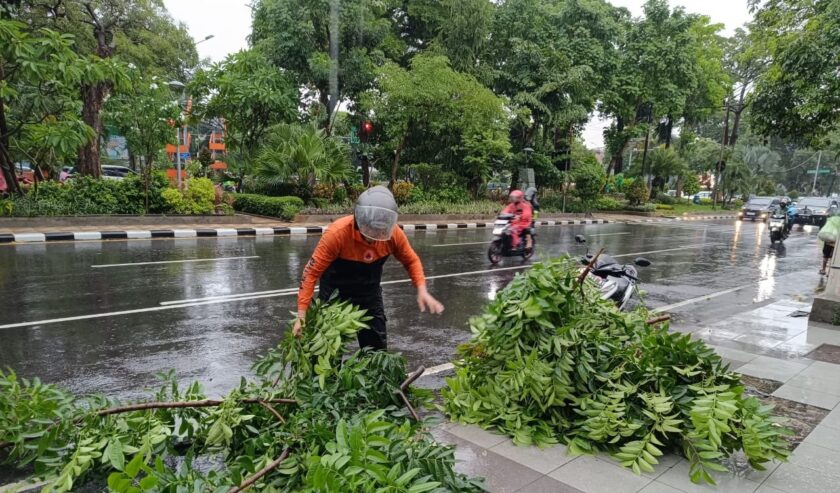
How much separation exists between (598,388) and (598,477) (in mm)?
567

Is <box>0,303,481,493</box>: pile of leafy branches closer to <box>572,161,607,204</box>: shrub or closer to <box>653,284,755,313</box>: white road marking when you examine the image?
<box>653,284,755,313</box>: white road marking

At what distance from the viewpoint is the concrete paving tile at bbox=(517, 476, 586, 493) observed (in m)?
2.74

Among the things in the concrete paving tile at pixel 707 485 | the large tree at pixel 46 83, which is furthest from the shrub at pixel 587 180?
the concrete paving tile at pixel 707 485

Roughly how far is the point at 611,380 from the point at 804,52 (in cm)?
861

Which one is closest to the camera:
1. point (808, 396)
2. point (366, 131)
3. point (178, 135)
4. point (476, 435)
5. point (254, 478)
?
point (254, 478)

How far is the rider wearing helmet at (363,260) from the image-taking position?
3.10 meters

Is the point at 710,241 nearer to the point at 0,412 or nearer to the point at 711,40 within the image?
the point at 0,412

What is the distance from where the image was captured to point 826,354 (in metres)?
5.47

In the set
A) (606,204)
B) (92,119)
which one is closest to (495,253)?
(92,119)

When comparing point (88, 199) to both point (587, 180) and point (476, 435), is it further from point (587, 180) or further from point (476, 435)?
point (587, 180)

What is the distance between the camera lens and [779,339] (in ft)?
19.9

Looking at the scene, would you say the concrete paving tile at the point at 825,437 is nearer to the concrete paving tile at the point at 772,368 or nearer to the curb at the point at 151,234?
the concrete paving tile at the point at 772,368

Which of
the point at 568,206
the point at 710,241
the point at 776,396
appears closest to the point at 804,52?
the point at 776,396

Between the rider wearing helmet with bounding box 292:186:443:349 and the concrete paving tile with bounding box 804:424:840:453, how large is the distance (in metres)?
2.60
